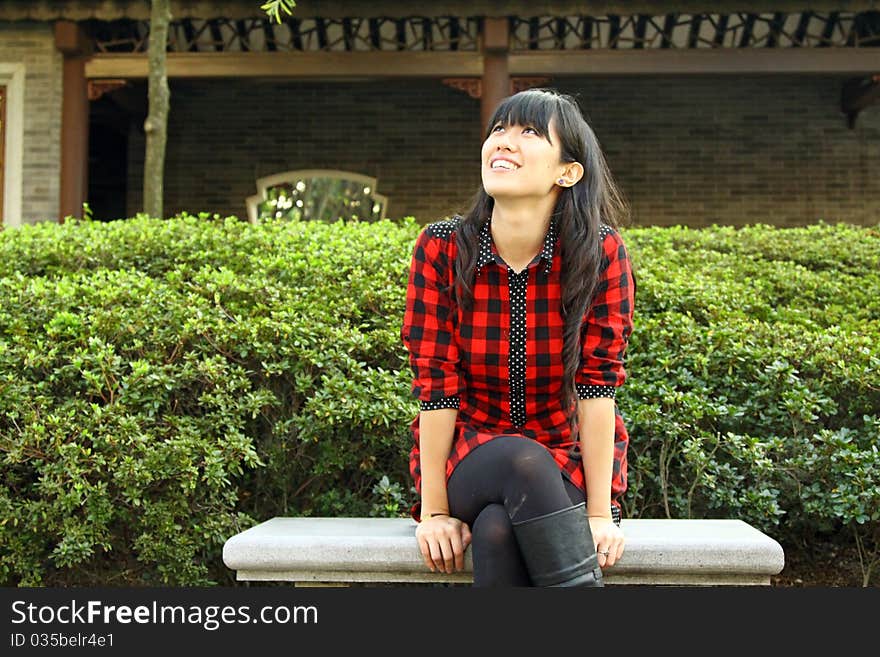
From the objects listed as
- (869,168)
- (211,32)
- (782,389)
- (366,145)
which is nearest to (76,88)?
(211,32)

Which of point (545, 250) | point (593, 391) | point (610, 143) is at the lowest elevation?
point (593, 391)

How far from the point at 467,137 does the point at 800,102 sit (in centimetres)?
433

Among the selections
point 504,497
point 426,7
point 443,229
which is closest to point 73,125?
point 426,7

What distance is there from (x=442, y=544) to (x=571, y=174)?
0.94 meters

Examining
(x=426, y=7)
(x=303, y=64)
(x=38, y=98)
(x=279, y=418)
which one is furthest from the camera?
(x=38, y=98)

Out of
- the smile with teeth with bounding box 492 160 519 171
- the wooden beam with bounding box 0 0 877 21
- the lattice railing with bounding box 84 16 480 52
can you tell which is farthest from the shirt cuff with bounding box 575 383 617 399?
the lattice railing with bounding box 84 16 480 52

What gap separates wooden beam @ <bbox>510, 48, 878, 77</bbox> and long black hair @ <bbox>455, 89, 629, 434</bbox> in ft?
24.7

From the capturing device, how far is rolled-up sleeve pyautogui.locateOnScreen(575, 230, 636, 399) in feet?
7.62

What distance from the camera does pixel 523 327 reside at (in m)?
2.37

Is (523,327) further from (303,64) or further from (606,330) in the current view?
(303,64)

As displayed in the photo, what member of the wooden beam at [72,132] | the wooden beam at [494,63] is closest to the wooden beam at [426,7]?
the wooden beam at [494,63]

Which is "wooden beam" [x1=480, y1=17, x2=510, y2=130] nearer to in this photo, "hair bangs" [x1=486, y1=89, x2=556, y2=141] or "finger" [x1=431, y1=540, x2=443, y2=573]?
"hair bangs" [x1=486, y1=89, x2=556, y2=141]

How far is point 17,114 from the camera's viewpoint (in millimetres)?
10250

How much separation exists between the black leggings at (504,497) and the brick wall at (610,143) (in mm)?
10283
